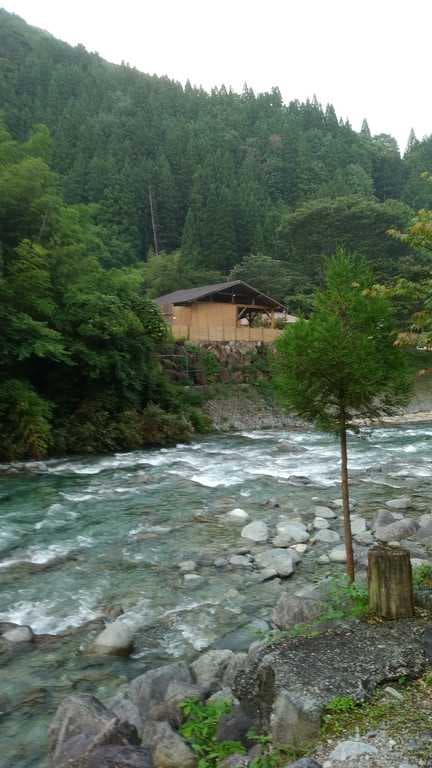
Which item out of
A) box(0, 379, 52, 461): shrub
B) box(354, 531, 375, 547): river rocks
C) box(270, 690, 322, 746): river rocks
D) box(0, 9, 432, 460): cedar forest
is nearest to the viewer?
box(270, 690, 322, 746): river rocks

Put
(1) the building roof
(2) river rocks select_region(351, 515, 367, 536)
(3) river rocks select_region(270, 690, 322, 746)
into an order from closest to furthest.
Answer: (3) river rocks select_region(270, 690, 322, 746)
(2) river rocks select_region(351, 515, 367, 536)
(1) the building roof

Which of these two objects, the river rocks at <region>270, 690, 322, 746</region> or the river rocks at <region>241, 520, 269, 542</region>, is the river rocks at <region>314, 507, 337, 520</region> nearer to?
the river rocks at <region>241, 520, 269, 542</region>

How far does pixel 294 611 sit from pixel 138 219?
5226cm

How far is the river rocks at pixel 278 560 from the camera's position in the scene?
6.92m

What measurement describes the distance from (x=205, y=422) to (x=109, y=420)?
5.24 meters

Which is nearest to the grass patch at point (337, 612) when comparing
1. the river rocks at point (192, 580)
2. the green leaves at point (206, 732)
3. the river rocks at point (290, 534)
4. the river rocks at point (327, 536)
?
the green leaves at point (206, 732)

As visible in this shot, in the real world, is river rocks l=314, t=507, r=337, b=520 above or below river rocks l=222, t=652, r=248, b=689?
below

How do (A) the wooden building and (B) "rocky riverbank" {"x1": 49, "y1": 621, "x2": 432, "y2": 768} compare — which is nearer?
(B) "rocky riverbank" {"x1": 49, "y1": 621, "x2": 432, "y2": 768}

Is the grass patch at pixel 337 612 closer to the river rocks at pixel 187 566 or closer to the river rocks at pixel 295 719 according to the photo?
the river rocks at pixel 295 719

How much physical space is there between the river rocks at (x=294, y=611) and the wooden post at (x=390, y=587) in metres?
1.26

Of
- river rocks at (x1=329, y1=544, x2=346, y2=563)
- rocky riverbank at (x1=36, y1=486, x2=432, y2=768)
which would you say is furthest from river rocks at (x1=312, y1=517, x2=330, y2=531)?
rocky riverbank at (x1=36, y1=486, x2=432, y2=768)

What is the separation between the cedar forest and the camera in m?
15.9

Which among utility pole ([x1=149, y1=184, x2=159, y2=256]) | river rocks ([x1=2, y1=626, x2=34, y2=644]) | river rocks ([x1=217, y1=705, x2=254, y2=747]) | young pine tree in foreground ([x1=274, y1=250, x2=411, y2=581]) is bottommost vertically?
river rocks ([x1=2, y1=626, x2=34, y2=644])

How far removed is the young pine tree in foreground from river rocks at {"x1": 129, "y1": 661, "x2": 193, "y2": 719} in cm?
199
